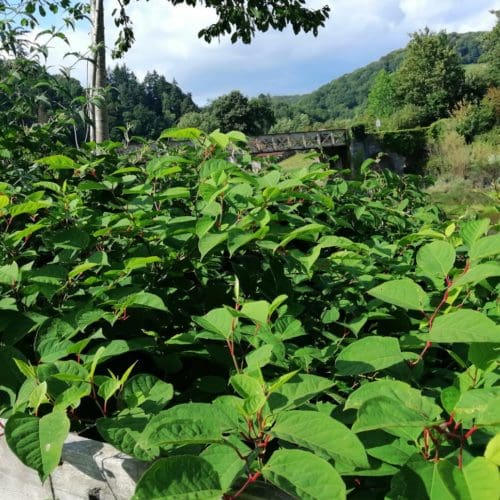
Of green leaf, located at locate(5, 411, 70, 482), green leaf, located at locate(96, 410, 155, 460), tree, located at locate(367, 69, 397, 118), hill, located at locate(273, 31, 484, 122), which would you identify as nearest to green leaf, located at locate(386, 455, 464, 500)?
green leaf, located at locate(96, 410, 155, 460)

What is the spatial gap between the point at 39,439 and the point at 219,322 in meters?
0.34

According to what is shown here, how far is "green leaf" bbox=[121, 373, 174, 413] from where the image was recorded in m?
0.80

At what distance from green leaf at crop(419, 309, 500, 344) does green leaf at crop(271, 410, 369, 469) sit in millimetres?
247

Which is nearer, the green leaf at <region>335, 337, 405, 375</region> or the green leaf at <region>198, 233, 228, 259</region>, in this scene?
the green leaf at <region>335, 337, 405, 375</region>

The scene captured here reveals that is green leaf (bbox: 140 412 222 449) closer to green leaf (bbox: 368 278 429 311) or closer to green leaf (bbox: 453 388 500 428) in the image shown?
green leaf (bbox: 453 388 500 428)

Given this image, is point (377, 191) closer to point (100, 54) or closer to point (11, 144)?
point (11, 144)

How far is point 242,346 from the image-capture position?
1051 mm

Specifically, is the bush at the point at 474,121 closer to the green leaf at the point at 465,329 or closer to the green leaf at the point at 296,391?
the green leaf at the point at 465,329

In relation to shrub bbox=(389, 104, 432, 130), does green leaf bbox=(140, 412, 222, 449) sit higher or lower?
lower

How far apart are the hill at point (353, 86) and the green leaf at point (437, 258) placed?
10902cm

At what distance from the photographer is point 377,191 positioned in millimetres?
2461

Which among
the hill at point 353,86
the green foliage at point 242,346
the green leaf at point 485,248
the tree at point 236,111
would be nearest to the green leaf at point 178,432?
the green foliage at point 242,346

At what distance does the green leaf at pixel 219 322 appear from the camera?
88cm

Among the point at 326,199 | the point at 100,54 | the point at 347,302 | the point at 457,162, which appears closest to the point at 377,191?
the point at 326,199
